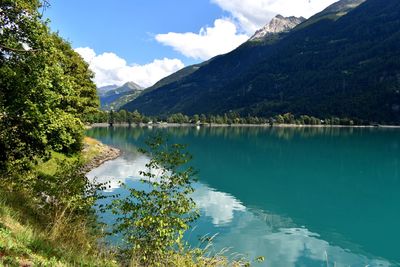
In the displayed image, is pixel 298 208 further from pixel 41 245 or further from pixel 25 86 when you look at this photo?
pixel 41 245

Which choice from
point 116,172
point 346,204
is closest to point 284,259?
point 346,204

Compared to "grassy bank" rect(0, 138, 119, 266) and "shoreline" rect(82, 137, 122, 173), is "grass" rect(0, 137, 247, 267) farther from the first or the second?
"shoreline" rect(82, 137, 122, 173)

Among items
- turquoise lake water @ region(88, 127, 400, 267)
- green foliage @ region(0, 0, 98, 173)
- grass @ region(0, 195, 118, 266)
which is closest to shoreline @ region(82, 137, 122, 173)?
turquoise lake water @ region(88, 127, 400, 267)

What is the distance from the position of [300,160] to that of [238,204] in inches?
2187

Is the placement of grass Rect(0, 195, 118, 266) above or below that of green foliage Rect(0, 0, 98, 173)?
below

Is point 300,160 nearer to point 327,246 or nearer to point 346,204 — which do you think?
point 346,204

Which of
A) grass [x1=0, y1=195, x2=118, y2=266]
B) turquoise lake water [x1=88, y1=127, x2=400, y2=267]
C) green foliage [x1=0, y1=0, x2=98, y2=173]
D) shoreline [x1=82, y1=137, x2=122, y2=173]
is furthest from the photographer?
shoreline [x1=82, y1=137, x2=122, y2=173]

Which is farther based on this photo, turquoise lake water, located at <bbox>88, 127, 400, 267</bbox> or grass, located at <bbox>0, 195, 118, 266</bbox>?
turquoise lake water, located at <bbox>88, 127, 400, 267</bbox>

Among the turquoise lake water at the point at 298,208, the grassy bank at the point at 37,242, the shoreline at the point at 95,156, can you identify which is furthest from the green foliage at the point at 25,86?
the shoreline at the point at 95,156

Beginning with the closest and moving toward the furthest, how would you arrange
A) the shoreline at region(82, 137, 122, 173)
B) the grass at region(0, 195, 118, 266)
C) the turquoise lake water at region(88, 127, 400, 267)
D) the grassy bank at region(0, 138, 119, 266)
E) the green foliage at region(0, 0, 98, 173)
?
the grass at region(0, 195, 118, 266) < the grassy bank at region(0, 138, 119, 266) < the green foliage at region(0, 0, 98, 173) < the turquoise lake water at region(88, 127, 400, 267) < the shoreline at region(82, 137, 122, 173)

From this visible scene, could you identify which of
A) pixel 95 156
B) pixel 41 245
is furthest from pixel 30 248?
pixel 95 156

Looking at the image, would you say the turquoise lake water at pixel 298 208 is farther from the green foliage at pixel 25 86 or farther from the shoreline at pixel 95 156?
the green foliage at pixel 25 86

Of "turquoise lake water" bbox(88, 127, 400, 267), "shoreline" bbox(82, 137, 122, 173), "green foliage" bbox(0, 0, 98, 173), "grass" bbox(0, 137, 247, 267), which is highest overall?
"green foliage" bbox(0, 0, 98, 173)

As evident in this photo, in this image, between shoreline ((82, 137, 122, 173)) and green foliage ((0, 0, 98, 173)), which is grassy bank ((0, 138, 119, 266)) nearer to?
green foliage ((0, 0, 98, 173))
